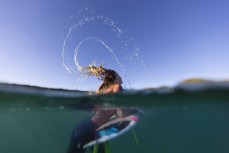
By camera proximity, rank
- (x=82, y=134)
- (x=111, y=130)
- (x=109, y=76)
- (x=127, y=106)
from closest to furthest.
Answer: (x=82, y=134)
(x=109, y=76)
(x=111, y=130)
(x=127, y=106)

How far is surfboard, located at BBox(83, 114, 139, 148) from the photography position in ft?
25.6

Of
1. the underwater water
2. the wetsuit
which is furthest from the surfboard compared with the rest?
the underwater water

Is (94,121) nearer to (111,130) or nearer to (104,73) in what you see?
(111,130)

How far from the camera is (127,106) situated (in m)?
13.2

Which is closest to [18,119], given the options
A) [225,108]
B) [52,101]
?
[52,101]

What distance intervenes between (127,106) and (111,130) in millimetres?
4992

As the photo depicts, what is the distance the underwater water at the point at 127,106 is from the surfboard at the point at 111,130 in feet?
6.18

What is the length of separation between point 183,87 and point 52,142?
18393 mm

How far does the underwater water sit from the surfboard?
1.88m

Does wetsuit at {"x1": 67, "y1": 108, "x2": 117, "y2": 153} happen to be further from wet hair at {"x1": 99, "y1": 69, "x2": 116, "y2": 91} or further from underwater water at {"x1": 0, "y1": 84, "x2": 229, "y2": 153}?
underwater water at {"x1": 0, "y1": 84, "x2": 229, "y2": 153}

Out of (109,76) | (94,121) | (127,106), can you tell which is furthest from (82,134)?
(127,106)

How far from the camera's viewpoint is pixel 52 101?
13.1 meters

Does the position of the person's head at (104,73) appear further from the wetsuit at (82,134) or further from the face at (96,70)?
the wetsuit at (82,134)

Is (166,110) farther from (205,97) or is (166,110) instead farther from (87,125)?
(87,125)
